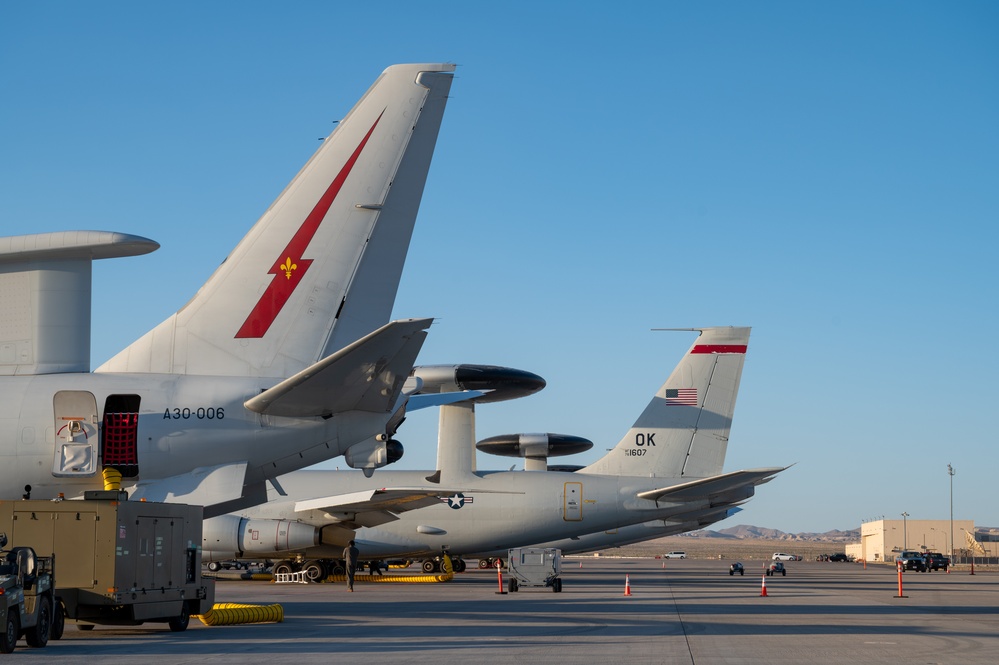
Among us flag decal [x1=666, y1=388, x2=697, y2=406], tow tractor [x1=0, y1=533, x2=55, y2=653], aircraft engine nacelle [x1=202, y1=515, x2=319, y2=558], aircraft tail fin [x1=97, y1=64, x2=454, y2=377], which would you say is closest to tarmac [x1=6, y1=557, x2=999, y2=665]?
tow tractor [x1=0, y1=533, x2=55, y2=653]

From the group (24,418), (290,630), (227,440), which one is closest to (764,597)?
(290,630)

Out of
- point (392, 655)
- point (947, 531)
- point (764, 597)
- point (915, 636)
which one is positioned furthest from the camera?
point (947, 531)

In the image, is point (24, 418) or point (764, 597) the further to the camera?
point (764, 597)

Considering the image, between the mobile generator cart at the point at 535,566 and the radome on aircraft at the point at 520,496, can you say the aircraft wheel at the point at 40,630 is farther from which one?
the mobile generator cart at the point at 535,566

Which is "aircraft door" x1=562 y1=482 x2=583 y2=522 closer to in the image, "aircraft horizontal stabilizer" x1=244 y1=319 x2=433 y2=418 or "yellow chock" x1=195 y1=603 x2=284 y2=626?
"yellow chock" x1=195 y1=603 x2=284 y2=626

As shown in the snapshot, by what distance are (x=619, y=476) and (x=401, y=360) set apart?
22.9 metres

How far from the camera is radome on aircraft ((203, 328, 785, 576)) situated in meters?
35.1

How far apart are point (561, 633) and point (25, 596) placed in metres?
8.11

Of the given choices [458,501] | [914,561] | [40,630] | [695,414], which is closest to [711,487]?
[695,414]

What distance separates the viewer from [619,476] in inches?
1475

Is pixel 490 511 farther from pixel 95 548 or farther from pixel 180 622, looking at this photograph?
pixel 95 548

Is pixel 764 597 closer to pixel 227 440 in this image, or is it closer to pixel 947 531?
pixel 227 440

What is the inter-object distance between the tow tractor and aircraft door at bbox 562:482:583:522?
2406cm

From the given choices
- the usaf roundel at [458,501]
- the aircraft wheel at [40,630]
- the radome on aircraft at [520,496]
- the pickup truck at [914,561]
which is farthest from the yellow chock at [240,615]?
the pickup truck at [914,561]
